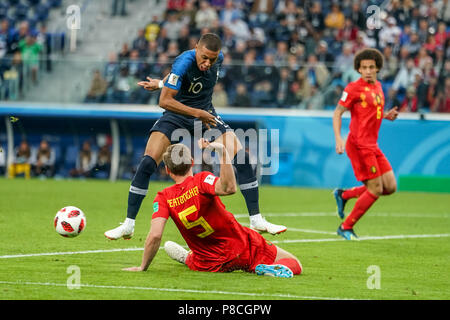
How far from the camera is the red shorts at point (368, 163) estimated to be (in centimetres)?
1187

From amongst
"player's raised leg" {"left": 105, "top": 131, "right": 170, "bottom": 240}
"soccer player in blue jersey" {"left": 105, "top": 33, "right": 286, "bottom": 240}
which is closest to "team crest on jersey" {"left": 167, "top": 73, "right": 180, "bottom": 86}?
"soccer player in blue jersey" {"left": 105, "top": 33, "right": 286, "bottom": 240}

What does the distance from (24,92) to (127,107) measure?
3.12 meters

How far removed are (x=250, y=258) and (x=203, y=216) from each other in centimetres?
70

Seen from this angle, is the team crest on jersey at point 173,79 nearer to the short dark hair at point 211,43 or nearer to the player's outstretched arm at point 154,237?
the short dark hair at point 211,43

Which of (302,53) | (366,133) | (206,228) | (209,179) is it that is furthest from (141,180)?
(302,53)

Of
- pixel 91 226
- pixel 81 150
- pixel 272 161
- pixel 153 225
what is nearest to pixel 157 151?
pixel 153 225

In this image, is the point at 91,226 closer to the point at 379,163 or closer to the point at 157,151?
the point at 157,151

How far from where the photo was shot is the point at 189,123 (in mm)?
10047

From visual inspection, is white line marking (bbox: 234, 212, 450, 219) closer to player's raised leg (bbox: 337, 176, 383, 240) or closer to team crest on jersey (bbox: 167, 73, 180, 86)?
player's raised leg (bbox: 337, 176, 383, 240)

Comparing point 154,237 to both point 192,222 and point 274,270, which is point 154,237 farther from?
point 274,270

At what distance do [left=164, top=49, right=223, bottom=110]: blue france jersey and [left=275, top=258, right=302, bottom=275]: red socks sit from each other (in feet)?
8.27

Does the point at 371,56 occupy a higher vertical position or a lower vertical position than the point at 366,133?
higher

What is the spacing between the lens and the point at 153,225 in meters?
7.91

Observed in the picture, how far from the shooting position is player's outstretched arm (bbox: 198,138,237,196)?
7309 millimetres
